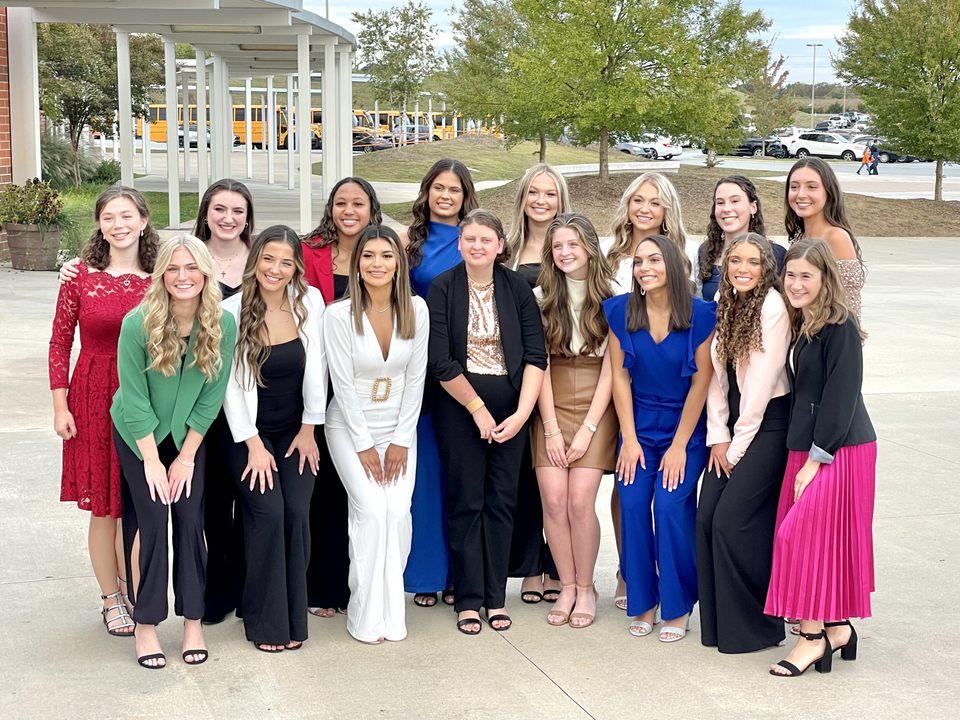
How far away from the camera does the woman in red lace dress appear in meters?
4.56

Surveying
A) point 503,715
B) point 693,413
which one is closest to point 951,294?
point 693,413

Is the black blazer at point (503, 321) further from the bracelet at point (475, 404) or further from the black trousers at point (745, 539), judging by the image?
the black trousers at point (745, 539)

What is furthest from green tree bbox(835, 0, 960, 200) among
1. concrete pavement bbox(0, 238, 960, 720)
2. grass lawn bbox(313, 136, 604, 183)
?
concrete pavement bbox(0, 238, 960, 720)

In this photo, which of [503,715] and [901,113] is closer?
[503,715]

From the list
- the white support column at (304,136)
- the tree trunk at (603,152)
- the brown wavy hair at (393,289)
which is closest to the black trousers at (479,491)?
the brown wavy hair at (393,289)

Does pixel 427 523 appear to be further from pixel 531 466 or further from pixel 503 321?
pixel 503 321

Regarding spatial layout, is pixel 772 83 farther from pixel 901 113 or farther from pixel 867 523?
pixel 867 523

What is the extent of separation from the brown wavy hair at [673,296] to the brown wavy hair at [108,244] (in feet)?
6.40

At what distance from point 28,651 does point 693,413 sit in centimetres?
276

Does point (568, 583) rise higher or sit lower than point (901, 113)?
lower

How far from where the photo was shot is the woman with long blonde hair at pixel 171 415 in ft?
14.1

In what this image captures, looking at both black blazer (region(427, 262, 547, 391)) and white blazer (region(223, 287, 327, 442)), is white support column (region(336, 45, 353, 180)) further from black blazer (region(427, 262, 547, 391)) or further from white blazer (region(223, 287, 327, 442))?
white blazer (region(223, 287, 327, 442))

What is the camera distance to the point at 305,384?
182 inches

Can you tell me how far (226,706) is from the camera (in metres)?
4.05
